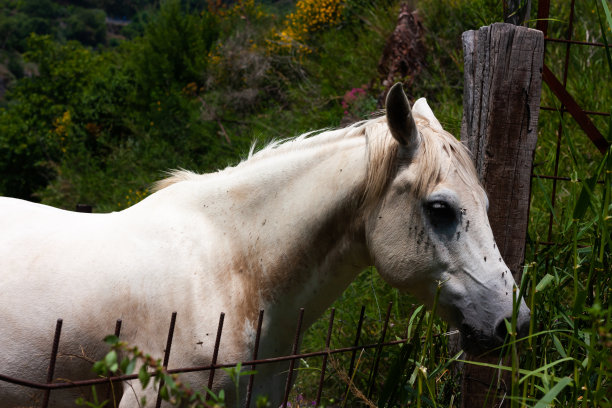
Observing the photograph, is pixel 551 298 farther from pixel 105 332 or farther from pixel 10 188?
pixel 10 188

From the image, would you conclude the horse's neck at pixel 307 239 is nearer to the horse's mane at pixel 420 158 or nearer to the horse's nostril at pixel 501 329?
the horse's mane at pixel 420 158

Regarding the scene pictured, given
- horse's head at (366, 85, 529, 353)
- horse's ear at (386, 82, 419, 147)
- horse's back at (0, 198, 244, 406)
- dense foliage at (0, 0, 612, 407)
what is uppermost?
horse's ear at (386, 82, 419, 147)

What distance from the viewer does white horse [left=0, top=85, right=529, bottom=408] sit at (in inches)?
81.7

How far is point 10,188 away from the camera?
39.5 feet

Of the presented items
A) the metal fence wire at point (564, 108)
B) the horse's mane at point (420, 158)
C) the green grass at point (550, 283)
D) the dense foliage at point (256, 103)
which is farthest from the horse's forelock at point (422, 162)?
the metal fence wire at point (564, 108)

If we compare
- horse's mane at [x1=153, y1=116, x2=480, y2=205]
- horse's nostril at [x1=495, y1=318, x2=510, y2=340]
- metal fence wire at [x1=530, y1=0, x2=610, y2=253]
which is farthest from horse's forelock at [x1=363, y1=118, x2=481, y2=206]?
metal fence wire at [x1=530, y1=0, x2=610, y2=253]

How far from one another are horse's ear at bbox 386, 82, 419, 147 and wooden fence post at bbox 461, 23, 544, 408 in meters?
0.47

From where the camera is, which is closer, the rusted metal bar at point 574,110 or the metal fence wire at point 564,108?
the rusted metal bar at point 574,110

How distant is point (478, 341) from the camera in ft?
6.72

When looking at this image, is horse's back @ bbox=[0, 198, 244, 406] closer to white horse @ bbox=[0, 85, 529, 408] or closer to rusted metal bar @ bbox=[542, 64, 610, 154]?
white horse @ bbox=[0, 85, 529, 408]

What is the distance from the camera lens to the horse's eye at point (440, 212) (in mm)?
2061

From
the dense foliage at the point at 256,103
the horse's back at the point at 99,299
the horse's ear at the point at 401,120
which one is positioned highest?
the horse's ear at the point at 401,120

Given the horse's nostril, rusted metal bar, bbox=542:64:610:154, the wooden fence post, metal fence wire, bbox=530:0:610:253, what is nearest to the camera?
the horse's nostril

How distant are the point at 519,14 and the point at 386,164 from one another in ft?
4.22
